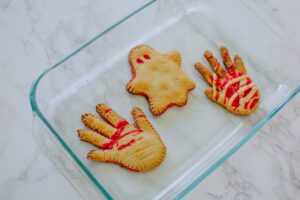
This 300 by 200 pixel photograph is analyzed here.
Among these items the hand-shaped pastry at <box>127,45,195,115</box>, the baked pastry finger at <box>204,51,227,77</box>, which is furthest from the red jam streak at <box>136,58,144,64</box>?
the baked pastry finger at <box>204,51,227,77</box>

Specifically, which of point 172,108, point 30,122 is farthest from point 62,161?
point 172,108

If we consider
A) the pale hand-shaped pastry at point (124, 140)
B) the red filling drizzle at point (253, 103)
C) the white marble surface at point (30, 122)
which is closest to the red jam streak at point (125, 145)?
the pale hand-shaped pastry at point (124, 140)

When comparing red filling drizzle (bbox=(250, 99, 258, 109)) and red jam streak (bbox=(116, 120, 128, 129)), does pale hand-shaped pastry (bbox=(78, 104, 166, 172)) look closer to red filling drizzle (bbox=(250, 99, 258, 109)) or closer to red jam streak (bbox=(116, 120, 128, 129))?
red jam streak (bbox=(116, 120, 128, 129))

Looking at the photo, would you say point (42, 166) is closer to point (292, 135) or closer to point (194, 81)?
point (194, 81)

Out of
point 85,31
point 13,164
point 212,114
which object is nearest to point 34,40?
point 85,31

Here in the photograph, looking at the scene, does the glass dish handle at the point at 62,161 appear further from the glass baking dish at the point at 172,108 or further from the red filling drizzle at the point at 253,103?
the red filling drizzle at the point at 253,103

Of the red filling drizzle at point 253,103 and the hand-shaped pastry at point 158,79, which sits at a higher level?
the hand-shaped pastry at point 158,79
